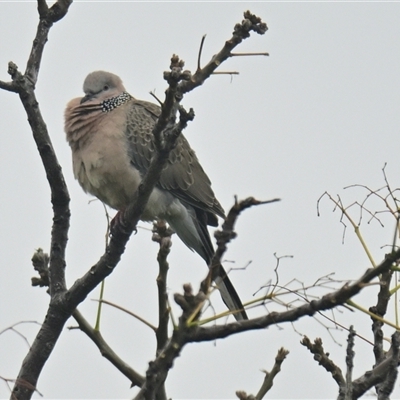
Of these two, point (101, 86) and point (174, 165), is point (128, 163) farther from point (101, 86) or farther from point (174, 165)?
point (101, 86)

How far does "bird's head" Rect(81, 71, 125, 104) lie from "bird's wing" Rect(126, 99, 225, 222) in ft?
0.57

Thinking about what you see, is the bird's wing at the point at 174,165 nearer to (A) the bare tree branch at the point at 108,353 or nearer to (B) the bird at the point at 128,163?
(B) the bird at the point at 128,163

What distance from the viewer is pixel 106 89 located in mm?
6371

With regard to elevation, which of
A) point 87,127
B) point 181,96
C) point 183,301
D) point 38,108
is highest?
point 87,127

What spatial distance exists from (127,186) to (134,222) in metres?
1.68

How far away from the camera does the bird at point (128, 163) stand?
18.9 feet

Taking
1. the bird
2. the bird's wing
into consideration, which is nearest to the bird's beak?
the bird

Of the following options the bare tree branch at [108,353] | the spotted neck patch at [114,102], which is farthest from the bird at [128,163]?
the bare tree branch at [108,353]

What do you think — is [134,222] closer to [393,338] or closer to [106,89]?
[393,338]

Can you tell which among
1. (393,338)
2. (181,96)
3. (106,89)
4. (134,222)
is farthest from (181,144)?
(393,338)

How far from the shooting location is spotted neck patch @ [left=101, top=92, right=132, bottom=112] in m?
6.12

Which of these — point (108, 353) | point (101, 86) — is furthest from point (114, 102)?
point (108, 353)

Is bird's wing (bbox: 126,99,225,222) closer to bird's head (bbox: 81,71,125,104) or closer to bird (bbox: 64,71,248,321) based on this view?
bird (bbox: 64,71,248,321)

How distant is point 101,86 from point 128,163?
88 centimetres
